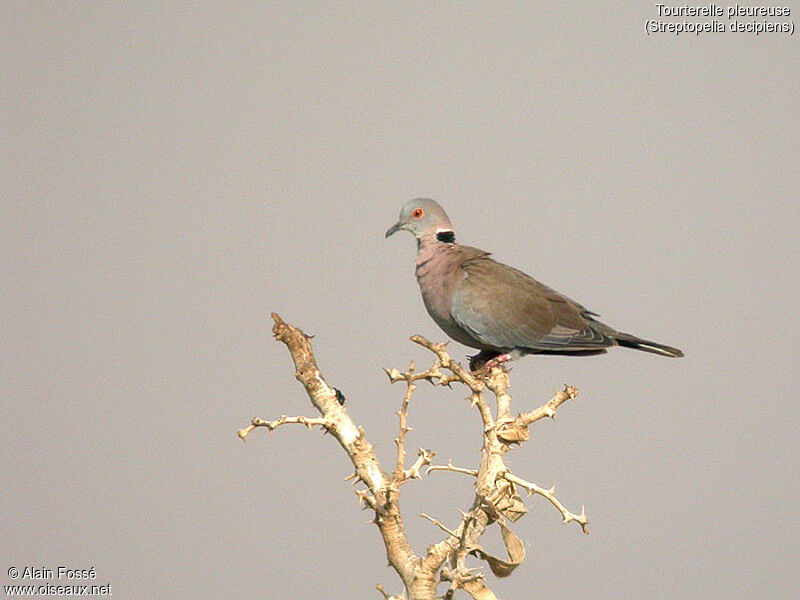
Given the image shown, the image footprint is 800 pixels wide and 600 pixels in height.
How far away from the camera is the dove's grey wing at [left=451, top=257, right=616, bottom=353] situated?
414 cm

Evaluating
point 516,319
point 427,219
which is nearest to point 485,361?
point 516,319

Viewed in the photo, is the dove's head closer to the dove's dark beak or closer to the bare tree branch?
the dove's dark beak

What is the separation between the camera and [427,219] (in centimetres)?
447

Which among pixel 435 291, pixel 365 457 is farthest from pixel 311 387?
pixel 435 291

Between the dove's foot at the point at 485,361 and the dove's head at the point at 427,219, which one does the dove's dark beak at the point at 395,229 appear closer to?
the dove's head at the point at 427,219

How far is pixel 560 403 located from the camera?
3.38 metres

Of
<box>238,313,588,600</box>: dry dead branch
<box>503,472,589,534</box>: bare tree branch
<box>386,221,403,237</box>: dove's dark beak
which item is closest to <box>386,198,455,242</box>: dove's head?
<box>386,221,403,237</box>: dove's dark beak

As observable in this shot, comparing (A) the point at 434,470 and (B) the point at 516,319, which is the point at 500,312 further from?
(A) the point at 434,470

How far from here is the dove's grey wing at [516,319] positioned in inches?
163

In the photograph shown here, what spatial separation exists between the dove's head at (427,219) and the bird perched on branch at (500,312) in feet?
0.25

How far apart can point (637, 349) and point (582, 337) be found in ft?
0.86

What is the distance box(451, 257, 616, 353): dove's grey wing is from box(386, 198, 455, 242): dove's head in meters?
0.26

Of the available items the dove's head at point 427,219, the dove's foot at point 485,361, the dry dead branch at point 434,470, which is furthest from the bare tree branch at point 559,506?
the dove's head at point 427,219

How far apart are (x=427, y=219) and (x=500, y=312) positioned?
1.88 ft
